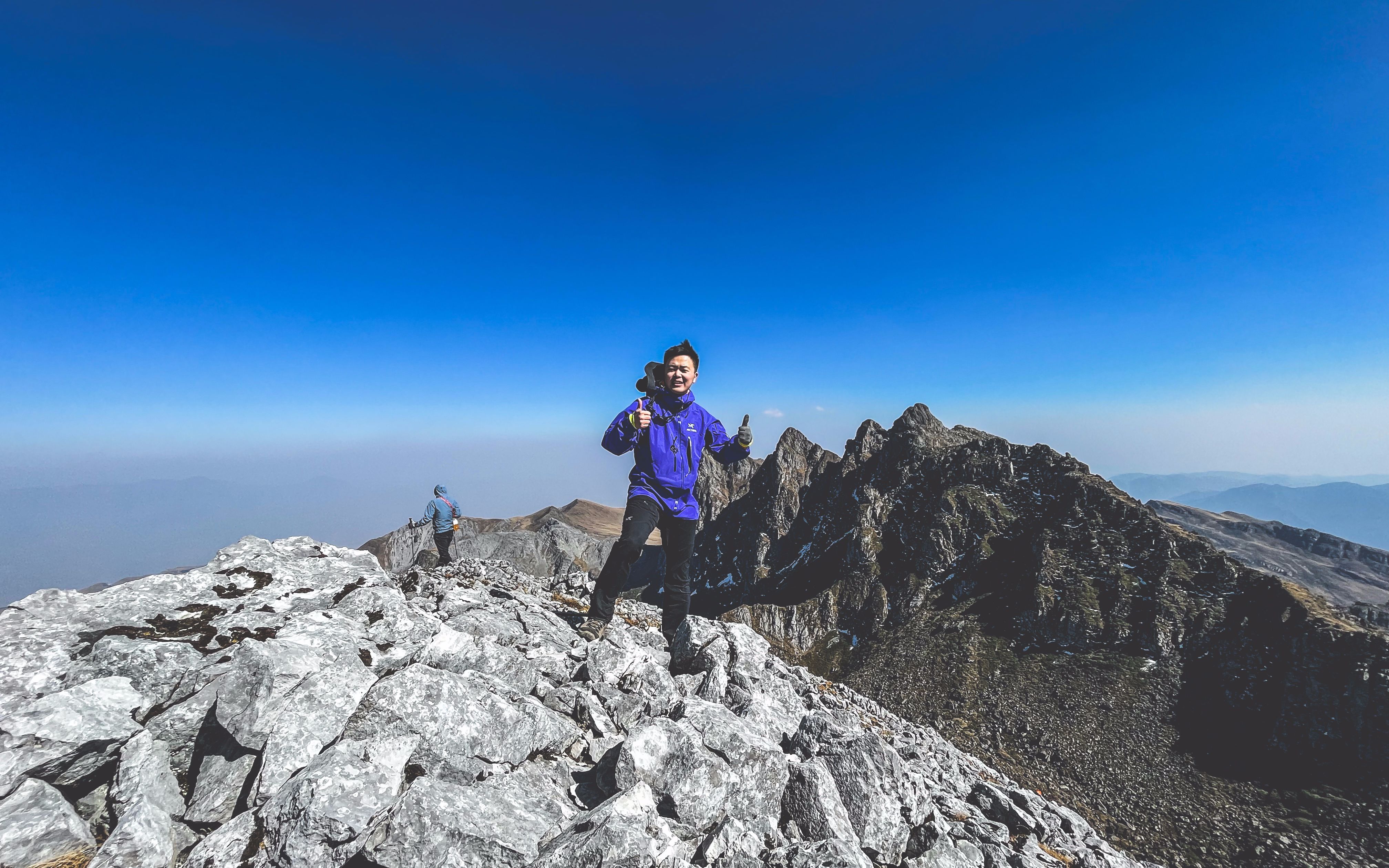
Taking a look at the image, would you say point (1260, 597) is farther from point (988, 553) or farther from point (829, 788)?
point (829, 788)

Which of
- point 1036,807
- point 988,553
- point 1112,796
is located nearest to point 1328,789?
point 1112,796

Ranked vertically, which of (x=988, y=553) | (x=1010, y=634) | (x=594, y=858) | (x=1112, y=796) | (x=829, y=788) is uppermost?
(x=594, y=858)

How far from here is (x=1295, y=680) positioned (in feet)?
283

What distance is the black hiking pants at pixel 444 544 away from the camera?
27125 mm

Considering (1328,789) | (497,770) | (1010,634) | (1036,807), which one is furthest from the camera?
(1010,634)

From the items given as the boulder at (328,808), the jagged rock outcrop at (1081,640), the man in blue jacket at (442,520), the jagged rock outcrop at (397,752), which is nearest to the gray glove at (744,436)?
the jagged rock outcrop at (397,752)

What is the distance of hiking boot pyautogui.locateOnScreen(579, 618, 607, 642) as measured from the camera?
1190cm

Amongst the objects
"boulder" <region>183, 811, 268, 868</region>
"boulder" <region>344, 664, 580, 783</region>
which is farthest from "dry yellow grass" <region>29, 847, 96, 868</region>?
"boulder" <region>344, 664, 580, 783</region>

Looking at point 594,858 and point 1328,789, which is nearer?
point 594,858

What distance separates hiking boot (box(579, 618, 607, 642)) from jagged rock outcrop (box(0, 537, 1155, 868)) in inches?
14.7

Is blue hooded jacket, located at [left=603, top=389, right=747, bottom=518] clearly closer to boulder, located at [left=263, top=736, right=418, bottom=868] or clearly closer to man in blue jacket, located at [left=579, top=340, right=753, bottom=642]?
man in blue jacket, located at [left=579, top=340, right=753, bottom=642]

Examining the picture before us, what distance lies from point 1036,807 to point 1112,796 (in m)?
74.9

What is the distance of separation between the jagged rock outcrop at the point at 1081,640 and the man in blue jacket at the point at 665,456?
305 feet

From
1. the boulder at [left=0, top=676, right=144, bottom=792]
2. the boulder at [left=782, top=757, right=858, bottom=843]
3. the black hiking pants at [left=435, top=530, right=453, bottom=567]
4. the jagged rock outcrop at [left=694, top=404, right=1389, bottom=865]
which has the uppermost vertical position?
the boulder at [left=0, top=676, right=144, bottom=792]
